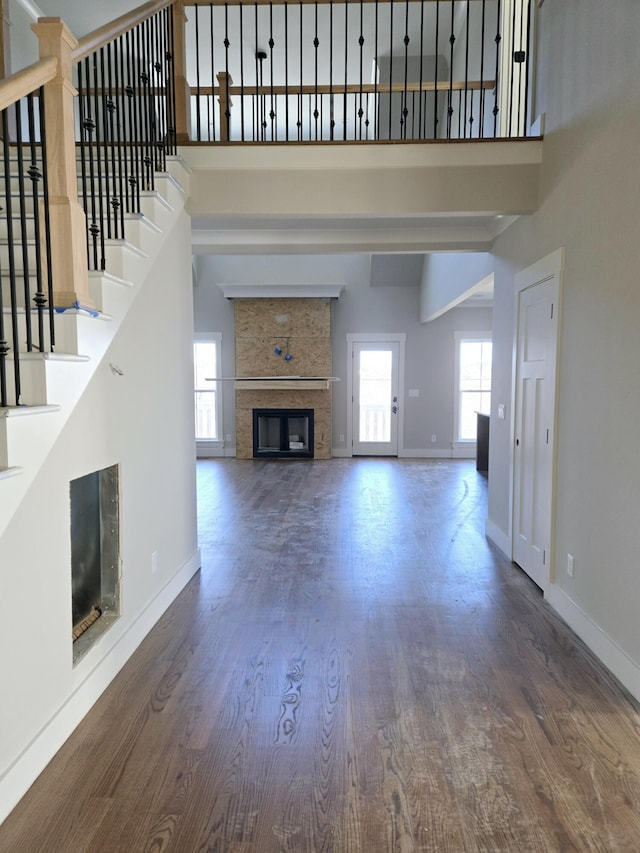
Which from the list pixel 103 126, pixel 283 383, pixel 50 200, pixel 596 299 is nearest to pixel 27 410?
pixel 50 200

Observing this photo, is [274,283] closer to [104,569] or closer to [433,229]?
[433,229]

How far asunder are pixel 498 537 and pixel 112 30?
4.25 metres

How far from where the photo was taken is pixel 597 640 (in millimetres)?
2770

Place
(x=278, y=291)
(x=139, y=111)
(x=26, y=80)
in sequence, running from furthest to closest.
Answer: (x=278, y=291) < (x=139, y=111) < (x=26, y=80)

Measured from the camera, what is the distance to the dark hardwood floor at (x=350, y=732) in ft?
5.57

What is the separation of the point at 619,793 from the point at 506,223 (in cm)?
378

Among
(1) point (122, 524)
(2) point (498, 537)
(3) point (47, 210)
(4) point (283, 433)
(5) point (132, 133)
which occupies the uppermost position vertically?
(5) point (132, 133)

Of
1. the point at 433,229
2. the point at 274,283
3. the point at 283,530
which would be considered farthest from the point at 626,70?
the point at 274,283

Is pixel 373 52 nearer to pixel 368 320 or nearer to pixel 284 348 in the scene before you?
pixel 368 320

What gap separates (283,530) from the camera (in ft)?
17.1

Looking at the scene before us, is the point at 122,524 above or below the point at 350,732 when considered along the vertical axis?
above

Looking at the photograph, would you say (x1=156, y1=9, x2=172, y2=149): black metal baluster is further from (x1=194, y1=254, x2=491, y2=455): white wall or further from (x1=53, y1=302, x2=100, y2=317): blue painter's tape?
(x1=194, y1=254, x2=491, y2=455): white wall

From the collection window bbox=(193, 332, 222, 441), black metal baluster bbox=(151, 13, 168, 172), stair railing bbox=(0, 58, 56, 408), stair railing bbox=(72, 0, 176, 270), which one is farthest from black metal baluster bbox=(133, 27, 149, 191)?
window bbox=(193, 332, 222, 441)

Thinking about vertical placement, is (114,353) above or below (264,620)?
above
